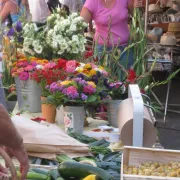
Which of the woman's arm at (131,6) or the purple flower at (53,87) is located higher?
the woman's arm at (131,6)

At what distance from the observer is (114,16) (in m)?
4.43

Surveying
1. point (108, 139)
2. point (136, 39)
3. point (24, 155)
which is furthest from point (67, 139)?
point (136, 39)

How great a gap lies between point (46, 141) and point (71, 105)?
0.44m

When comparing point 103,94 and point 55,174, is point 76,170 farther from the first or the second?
point 103,94

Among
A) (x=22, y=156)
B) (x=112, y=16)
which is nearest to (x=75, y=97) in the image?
(x=22, y=156)

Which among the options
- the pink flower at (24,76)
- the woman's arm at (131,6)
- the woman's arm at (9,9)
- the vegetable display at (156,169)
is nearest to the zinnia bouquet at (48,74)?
the pink flower at (24,76)

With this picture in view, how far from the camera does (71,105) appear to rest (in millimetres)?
2707

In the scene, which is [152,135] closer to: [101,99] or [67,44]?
[101,99]

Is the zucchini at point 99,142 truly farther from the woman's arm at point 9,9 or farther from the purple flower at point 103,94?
the woman's arm at point 9,9

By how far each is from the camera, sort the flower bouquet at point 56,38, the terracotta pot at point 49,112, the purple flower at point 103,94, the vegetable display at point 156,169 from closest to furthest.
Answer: the vegetable display at point 156,169 < the purple flower at point 103,94 < the terracotta pot at point 49,112 < the flower bouquet at point 56,38

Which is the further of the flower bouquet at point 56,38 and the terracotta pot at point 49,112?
the flower bouquet at point 56,38

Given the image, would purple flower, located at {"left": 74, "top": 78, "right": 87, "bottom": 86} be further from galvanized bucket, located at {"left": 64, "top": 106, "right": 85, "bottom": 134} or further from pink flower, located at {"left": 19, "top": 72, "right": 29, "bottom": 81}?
pink flower, located at {"left": 19, "top": 72, "right": 29, "bottom": 81}

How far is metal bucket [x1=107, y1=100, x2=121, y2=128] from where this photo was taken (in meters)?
2.86

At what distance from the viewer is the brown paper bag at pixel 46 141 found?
7.54 ft
